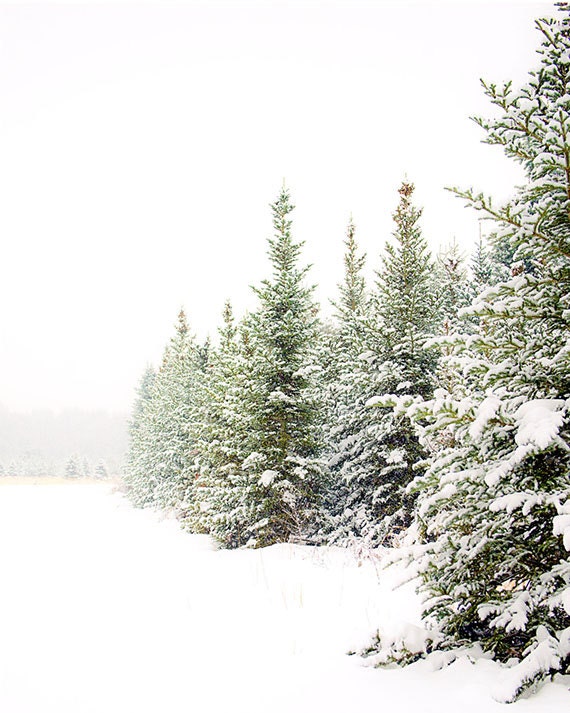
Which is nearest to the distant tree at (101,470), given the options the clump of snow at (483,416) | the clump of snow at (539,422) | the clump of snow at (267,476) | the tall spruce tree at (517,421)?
the clump of snow at (267,476)

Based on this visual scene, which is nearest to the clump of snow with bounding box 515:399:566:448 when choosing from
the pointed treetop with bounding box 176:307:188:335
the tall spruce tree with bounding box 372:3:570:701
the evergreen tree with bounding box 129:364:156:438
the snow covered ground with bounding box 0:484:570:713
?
the tall spruce tree with bounding box 372:3:570:701

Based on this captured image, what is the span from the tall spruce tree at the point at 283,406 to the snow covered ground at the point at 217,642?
2183 millimetres

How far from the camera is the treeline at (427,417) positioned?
3477mm

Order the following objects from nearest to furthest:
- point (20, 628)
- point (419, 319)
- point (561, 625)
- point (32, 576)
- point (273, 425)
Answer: point (561, 625) → point (20, 628) → point (32, 576) → point (273, 425) → point (419, 319)

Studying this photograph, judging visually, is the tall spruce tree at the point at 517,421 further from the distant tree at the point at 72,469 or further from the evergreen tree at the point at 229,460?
the distant tree at the point at 72,469

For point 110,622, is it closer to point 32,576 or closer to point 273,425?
point 32,576

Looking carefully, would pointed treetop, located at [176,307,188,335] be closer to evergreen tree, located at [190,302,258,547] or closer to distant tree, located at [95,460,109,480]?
evergreen tree, located at [190,302,258,547]

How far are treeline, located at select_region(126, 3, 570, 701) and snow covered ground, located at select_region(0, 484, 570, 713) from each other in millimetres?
394

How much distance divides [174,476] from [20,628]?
18133 millimetres

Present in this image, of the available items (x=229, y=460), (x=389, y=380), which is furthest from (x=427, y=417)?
(x=229, y=460)

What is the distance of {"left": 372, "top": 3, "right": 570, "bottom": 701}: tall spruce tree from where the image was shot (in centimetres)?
336

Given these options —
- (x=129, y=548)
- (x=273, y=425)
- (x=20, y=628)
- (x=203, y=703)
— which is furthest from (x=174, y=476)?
(x=203, y=703)

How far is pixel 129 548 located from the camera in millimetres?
12703

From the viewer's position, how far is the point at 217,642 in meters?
4.80
